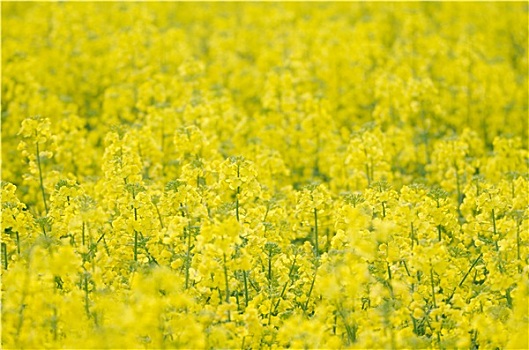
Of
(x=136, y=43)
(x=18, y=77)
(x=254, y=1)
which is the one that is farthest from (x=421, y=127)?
(x=254, y=1)

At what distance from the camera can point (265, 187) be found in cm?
862

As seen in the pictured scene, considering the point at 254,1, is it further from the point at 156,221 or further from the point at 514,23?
the point at 156,221

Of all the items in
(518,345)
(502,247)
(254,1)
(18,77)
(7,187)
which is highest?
(254,1)

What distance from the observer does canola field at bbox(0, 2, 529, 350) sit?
20.2 feet

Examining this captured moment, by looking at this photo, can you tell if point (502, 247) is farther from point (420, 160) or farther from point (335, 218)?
point (420, 160)

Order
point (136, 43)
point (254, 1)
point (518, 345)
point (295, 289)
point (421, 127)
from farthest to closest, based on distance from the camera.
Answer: point (254, 1), point (136, 43), point (421, 127), point (295, 289), point (518, 345)

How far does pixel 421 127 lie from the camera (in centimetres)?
1257

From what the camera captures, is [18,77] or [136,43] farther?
[136,43]

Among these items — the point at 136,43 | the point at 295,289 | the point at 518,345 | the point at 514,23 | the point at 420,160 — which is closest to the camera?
the point at 518,345

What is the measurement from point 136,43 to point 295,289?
732 cm

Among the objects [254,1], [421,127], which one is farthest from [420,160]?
[254,1]

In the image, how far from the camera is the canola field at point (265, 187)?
20.2 feet

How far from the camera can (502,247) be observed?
6.74 m

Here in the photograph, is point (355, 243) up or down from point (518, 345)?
up
